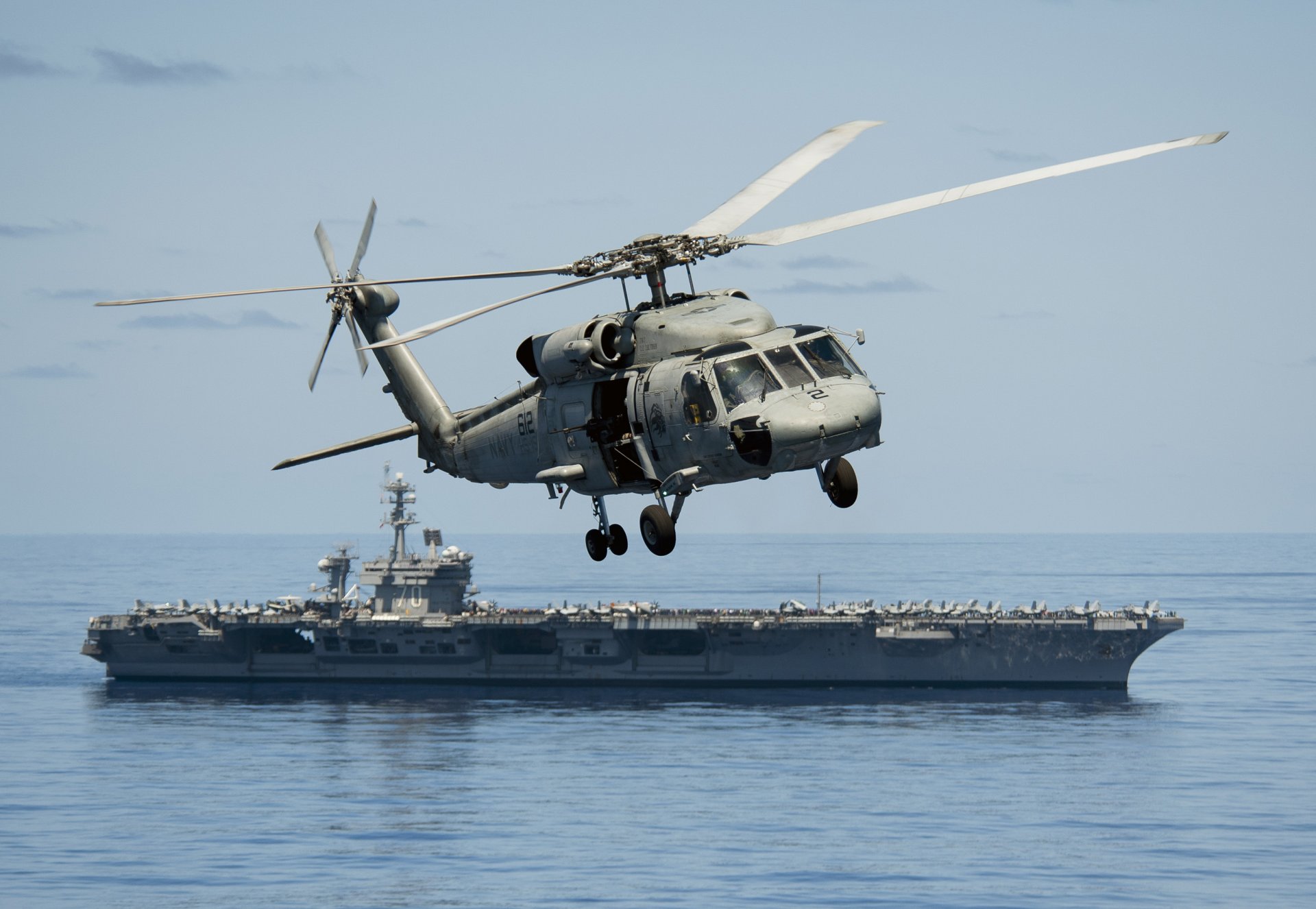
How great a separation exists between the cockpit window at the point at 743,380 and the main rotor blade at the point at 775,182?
172cm

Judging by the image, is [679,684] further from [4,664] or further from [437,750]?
[4,664]

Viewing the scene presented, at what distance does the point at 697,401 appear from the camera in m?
17.7

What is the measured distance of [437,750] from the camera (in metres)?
99.6

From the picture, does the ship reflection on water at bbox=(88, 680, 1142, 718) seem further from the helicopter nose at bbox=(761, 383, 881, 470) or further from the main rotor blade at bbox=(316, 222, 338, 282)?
the helicopter nose at bbox=(761, 383, 881, 470)

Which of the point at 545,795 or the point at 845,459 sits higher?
the point at 845,459

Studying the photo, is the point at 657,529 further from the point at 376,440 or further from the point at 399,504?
the point at 399,504

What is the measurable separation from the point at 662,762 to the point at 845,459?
81.5 metres

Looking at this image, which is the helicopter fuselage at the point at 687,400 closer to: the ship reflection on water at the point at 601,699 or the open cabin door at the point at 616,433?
A: the open cabin door at the point at 616,433

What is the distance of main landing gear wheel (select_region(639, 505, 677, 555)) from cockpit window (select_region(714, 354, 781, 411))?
129 centimetres

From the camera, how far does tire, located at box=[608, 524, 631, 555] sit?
706 inches

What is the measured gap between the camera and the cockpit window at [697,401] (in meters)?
17.6

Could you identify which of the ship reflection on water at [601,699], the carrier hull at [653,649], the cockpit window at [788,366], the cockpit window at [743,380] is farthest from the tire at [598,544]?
the ship reflection on water at [601,699]

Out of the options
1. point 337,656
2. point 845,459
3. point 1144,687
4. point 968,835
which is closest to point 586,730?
point 337,656

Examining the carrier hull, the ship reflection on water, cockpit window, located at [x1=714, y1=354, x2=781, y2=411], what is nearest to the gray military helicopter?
cockpit window, located at [x1=714, y1=354, x2=781, y2=411]
